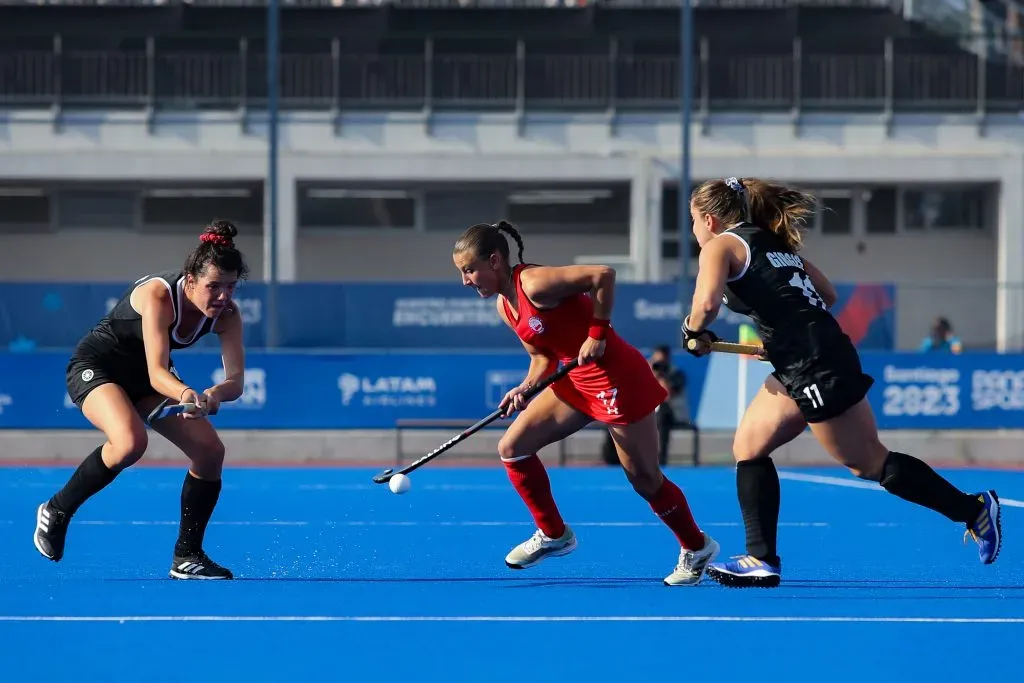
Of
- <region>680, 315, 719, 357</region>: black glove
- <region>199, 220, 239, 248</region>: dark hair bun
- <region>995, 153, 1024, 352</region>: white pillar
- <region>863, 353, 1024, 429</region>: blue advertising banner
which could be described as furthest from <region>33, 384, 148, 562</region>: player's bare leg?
<region>995, 153, 1024, 352</region>: white pillar

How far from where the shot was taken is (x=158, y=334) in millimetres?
7047

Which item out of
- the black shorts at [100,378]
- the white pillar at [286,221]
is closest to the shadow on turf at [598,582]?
the black shorts at [100,378]

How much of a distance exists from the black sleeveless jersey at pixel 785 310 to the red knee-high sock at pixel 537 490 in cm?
131

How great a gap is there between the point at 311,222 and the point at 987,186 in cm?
1463

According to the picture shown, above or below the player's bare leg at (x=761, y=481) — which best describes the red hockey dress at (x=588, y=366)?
above

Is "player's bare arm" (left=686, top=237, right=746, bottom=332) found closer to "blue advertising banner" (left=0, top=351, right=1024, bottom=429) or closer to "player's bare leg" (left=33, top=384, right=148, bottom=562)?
"player's bare leg" (left=33, top=384, right=148, bottom=562)

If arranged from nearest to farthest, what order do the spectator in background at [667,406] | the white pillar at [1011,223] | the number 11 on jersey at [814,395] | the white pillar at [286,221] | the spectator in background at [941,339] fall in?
1. the number 11 on jersey at [814,395]
2. the spectator in background at [667,406]
3. the spectator in background at [941,339]
4. the white pillar at [286,221]
5. the white pillar at [1011,223]

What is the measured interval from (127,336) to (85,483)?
2.39 feet

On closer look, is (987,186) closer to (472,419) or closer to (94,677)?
(472,419)

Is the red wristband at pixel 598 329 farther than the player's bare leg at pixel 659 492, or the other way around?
the player's bare leg at pixel 659 492

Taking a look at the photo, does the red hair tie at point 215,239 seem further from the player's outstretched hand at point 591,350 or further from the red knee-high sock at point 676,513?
the red knee-high sock at point 676,513

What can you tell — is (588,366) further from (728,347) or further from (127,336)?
(127,336)

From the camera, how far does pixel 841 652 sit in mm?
5602

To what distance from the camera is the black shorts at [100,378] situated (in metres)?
7.42
